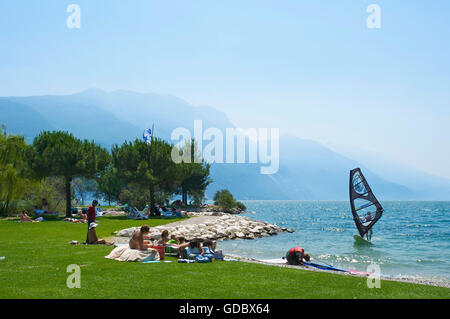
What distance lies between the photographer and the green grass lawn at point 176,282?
30.6 ft

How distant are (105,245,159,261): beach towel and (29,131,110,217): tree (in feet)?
94.6

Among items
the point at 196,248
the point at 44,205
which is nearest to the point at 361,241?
the point at 196,248

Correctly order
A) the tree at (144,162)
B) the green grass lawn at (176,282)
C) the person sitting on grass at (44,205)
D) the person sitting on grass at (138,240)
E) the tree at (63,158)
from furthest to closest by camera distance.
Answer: the tree at (144,162) < the person sitting on grass at (44,205) < the tree at (63,158) < the person sitting on grass at (138,240) < the green grass lawn at (176,282)

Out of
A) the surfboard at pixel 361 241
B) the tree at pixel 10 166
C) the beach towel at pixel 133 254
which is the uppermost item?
the tree at pixel 10 166

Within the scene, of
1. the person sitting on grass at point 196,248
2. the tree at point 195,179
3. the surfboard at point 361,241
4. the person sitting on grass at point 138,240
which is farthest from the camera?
the tree at point 195,179

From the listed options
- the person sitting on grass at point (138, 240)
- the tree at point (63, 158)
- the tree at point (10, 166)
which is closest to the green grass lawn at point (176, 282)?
the person sitting on grass at point (138, 240)

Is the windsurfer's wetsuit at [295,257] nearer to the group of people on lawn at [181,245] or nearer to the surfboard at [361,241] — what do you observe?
the group of people on lawn at [181,245]

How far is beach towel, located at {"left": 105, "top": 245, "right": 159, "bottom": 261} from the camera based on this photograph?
14.1m

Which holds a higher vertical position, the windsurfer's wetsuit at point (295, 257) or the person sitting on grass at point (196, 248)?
the person sitting on grass at point (196, 248)

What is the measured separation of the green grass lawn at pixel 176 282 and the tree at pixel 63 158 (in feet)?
94.9
